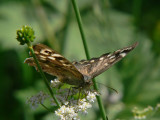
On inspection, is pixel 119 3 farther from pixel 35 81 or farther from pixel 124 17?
pixel 35 81

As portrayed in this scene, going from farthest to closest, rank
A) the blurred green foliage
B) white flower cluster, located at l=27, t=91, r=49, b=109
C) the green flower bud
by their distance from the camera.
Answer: the blurred green foliage, white flower cluster, located at l=27, t=91, r=49, b=109, the green flower bud

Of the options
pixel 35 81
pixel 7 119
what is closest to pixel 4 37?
pixel 35 81

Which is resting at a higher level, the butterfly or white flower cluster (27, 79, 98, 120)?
the butterfly

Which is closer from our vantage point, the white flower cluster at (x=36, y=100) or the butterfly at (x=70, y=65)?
the butterfly at (x=70, y=65)

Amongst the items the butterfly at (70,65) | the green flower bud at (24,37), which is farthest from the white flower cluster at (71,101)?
the green flower bud at (24,37)

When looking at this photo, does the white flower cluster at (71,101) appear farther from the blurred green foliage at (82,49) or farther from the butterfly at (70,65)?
the blurred green foliage at (82,49)

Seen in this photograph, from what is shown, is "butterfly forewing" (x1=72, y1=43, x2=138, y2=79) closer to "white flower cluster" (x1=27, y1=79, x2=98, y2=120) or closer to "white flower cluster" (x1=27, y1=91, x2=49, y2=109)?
"white flower cluster" (x1=27, y1=79, x2=98, y2=120)

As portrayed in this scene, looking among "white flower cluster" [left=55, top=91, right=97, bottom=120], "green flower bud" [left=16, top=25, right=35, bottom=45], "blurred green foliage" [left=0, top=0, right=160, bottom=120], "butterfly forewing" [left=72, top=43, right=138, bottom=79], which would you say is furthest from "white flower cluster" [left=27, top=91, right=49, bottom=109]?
"blurred green foliage" [left=0, top=0, right=160, bottom=120]
